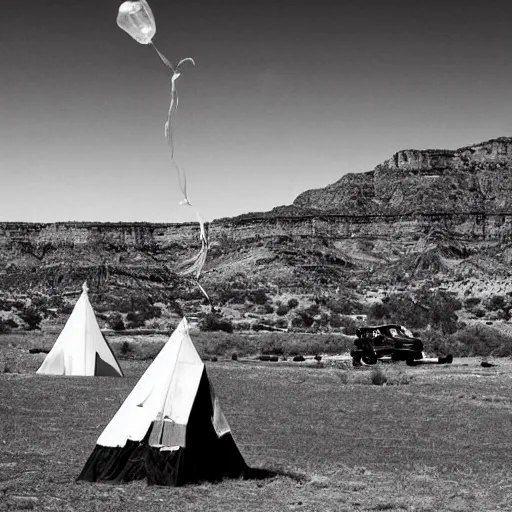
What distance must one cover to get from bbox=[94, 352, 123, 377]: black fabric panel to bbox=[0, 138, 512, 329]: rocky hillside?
26898 mm

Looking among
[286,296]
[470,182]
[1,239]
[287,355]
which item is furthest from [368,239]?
[287,355]

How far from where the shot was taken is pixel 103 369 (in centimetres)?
2445

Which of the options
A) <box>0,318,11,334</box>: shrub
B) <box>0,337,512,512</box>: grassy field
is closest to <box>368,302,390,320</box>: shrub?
<box>0,318,11,334</box>: shrub

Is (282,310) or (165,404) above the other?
(282,310)

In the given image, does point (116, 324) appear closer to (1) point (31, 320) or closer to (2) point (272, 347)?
(1) point (31, 320)

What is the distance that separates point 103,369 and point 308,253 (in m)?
72.9

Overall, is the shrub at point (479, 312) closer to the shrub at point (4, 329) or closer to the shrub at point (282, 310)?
the shrub at point (282, 310)

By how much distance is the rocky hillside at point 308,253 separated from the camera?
66375 millimetres

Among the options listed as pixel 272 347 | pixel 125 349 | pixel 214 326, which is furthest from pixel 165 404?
pixel 214 326

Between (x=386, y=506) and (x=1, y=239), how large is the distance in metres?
106

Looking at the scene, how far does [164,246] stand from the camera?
11500 centimetres

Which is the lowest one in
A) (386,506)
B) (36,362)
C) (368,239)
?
(386,506)

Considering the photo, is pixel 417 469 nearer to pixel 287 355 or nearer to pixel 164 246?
pixel 287 355

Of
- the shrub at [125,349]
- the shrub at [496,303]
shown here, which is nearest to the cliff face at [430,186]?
the shrub at [496,303]
